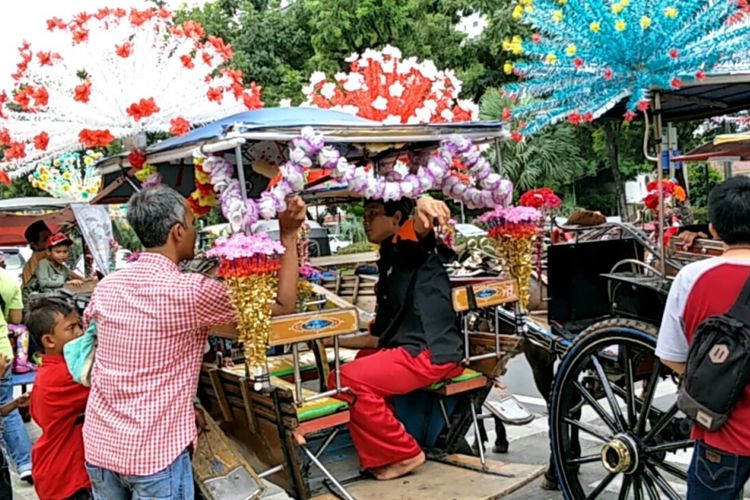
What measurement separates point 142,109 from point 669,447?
2991mm

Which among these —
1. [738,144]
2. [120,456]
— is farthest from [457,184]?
[738,144]

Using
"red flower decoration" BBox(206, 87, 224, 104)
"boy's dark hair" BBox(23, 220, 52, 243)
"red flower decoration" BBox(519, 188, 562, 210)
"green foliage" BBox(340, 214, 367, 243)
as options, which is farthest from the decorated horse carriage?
"green foliage" BBox(340, 214, 367, 243)

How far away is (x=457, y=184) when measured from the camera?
4344 mm

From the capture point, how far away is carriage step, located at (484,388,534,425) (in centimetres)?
462

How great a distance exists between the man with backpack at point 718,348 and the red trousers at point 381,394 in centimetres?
150

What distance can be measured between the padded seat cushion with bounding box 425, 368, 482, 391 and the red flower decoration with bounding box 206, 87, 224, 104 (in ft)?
6.32

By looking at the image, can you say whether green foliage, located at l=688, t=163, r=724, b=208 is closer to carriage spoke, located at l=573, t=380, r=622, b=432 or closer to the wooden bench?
carriage spoke, located at l=573, t=380, r=622, b=432

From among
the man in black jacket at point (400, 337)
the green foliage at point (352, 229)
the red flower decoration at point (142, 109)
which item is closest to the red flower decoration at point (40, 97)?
the red flower decoration at point (142, 109)

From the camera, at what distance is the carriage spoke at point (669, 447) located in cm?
323

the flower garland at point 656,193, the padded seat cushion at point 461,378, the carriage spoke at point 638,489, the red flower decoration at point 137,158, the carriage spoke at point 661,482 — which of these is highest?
the red flower decoration at point 137,158

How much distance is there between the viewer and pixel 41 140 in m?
3.97

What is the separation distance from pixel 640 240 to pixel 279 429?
2.13 m

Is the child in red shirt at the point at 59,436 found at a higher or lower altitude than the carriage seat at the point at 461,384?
higher

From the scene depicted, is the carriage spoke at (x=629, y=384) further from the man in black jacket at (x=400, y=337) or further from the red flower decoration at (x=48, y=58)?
the red flower decoration at (x=48, y=58)
